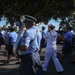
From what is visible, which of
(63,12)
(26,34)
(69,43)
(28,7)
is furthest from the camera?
(63,12)

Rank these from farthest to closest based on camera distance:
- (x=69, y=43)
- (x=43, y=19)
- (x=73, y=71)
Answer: (x=43, y=19)
(x=69, y=43)
(x=73, y=71)

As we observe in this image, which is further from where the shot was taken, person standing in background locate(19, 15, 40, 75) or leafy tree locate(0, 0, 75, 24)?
leafy tree locate(0, 0, 75, 24)

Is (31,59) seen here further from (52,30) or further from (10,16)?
(10,16)

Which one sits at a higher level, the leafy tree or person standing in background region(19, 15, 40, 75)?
the leafy tree

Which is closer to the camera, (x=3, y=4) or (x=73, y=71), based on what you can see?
(x=73, y=71)

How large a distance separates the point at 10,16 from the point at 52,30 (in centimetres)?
1789

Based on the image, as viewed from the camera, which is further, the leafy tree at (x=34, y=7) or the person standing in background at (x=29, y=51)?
the leafy tree at (x=34, y=7)

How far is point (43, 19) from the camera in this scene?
2939cm

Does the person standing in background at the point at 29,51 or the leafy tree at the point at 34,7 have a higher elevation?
the leafy tree at the point at 34,7

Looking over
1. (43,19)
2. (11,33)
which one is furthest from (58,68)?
(43,19)

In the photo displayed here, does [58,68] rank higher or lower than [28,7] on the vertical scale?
lower

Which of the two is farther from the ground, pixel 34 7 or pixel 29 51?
pixel 34 7

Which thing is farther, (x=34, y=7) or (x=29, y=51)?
(x=34, y=7)

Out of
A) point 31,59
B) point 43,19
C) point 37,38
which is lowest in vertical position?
point 31,59
